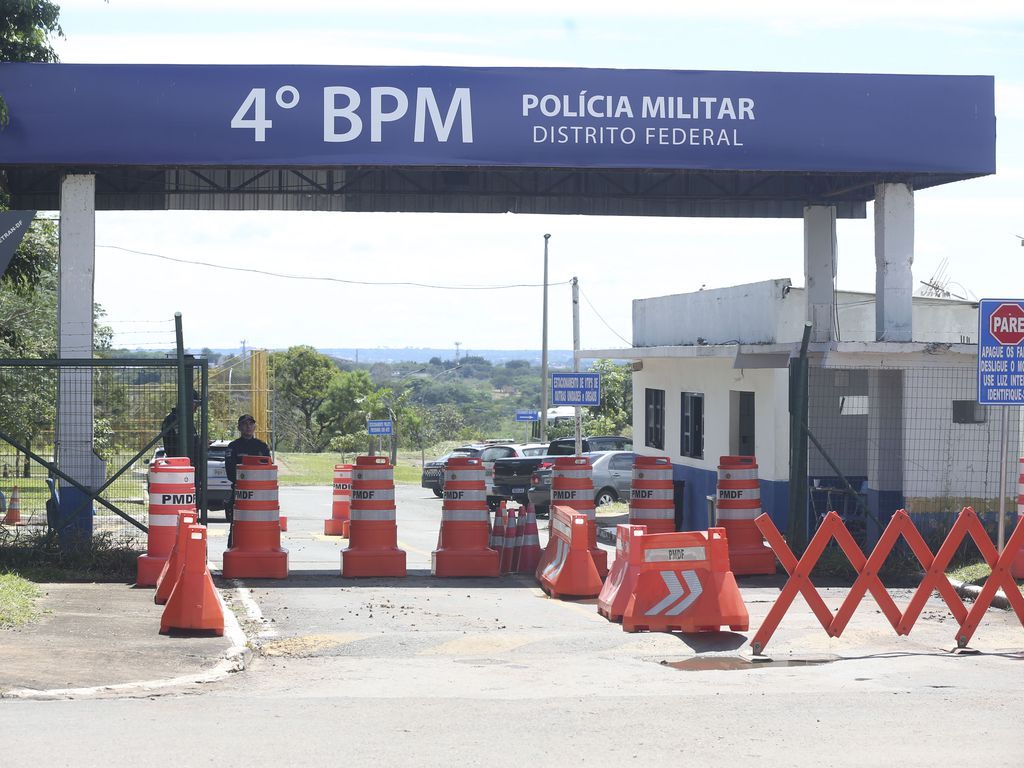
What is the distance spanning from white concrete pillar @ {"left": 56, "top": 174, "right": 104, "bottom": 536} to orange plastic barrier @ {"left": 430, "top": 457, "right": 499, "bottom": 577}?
414 centimetres

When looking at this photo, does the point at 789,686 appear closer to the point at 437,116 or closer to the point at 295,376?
the point at 437,116

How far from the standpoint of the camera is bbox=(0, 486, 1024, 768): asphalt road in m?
7.31

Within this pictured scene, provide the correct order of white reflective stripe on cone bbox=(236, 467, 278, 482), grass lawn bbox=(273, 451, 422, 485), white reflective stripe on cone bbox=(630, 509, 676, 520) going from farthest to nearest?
grass lawn bbox=(273, 451, 422, 485) < white reflective stripe on cone bbox=(630, 509, 676, 520) < white reflective stripe on cone bbox=(236, 467, 278, 482)

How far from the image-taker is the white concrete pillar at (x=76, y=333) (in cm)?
1616

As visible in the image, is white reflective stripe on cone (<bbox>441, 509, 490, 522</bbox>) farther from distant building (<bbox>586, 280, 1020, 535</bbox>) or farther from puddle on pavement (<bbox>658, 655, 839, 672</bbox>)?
puddle on pavement (<bbox>658, 655, 839, 672</bbox>)

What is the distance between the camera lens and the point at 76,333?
16.6 meters

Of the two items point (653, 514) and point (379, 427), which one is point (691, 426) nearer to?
point (653, 514)

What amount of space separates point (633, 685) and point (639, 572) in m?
2.42

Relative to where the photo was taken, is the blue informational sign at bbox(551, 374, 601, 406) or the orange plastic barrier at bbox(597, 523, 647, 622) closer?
the orange plastic barrier at bbox(597, 523, 647, 622)

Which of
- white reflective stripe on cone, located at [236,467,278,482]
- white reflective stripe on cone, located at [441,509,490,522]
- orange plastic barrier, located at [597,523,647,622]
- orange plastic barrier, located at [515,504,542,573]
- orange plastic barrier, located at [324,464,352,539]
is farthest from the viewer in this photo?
orange plastic barrier, located at [324,464,352,539]

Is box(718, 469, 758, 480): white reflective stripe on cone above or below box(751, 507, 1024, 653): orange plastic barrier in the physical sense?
above

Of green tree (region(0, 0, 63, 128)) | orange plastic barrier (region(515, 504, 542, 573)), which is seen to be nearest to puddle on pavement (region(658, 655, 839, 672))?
orange plastic barrier (region(515, 504, 542, 573))

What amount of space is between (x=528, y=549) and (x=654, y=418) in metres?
13.9

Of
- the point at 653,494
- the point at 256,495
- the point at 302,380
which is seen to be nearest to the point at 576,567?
the point at 653,494
